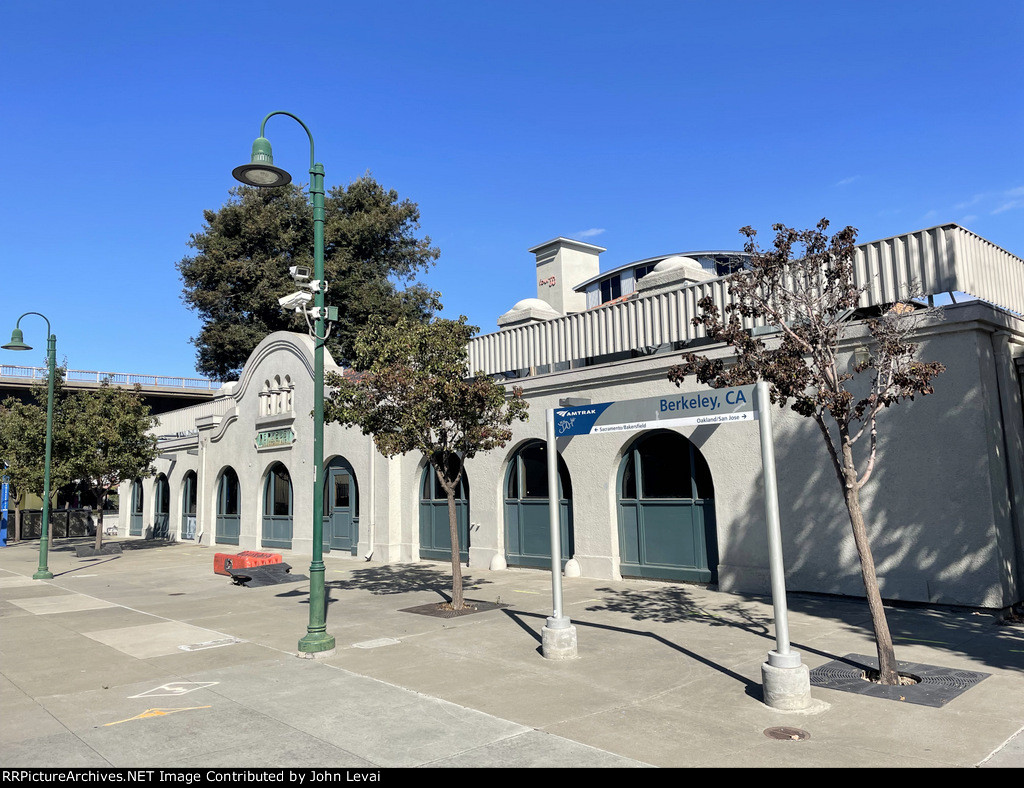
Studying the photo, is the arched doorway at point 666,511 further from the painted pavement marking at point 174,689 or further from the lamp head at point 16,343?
the lamp head at point 16,343

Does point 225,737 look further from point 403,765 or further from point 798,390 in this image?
point 798,390

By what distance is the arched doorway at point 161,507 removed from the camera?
3403 cm

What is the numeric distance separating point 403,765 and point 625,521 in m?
10.2

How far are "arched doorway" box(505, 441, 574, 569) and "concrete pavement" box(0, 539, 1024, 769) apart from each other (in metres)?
2.89

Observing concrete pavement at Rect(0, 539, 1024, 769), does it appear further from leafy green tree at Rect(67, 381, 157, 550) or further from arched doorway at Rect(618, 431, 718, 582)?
leafy green tree at Rect(67, 381, 157, 550)

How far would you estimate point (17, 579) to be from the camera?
19.5 metres

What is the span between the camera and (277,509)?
2564 centimetres


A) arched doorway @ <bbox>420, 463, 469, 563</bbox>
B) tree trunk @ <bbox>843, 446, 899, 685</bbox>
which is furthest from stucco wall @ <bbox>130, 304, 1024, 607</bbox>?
tree trunk @ <bbox>843, 446, 899, 685</bbox>

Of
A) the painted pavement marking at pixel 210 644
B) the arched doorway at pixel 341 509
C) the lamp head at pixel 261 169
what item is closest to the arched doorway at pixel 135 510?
the arched doorway at pixel 341 509

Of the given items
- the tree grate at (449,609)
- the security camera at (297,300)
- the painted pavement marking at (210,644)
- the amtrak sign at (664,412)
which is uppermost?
the security camera at (297,300)

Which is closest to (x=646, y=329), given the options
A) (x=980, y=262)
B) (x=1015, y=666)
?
(x=980, y=262)

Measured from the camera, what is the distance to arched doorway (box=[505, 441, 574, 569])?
16.8m

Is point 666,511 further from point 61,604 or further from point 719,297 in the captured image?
point 61,604

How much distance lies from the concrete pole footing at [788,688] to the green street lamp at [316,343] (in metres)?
5.57
